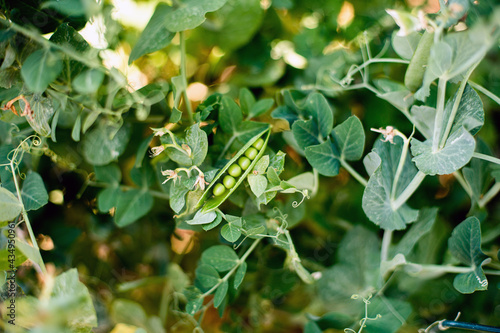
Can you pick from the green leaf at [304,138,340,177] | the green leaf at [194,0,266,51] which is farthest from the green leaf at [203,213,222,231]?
the green leaf at [194,0,266,51]

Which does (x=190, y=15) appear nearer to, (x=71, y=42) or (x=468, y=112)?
(x=71, y=42)

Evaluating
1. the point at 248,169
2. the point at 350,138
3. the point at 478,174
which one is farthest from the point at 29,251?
the point at 478,174

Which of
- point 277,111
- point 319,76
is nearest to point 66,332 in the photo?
point 277,111

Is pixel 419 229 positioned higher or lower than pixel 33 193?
lower

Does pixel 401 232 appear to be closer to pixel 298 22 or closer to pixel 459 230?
pixel 459 230

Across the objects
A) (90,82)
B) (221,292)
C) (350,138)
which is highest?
(90,82)

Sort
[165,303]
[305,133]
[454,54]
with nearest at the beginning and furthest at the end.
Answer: [454,54] → [305,133] → [165,303]
